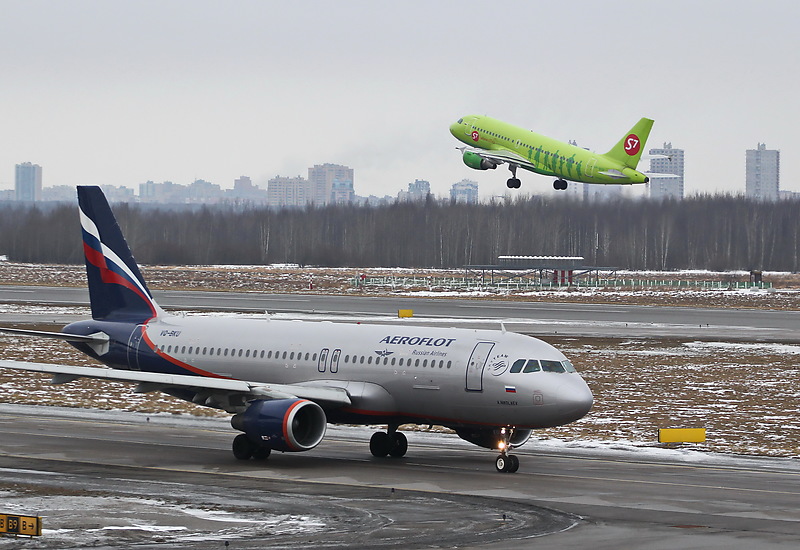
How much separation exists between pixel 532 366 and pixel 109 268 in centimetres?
1443

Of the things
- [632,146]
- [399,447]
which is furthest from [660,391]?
[632,146]

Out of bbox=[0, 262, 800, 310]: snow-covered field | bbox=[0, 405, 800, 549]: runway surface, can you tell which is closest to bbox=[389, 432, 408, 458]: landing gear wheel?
bbox=[0, 405, 800, 549]: runway surface

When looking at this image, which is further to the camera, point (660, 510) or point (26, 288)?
point (26, 288)

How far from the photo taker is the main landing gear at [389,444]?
3219 cm

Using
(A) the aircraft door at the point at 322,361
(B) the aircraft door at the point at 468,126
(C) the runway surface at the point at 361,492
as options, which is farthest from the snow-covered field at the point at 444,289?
(A) the aircraft door at the point at 322,361

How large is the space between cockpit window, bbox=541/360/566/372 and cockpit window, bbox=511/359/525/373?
19.5 inches

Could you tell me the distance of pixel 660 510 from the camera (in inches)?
955

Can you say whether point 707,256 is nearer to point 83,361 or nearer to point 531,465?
point 83,361

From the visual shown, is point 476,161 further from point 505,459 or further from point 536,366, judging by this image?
point 505,459

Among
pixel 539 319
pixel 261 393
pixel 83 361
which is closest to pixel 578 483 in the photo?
pixel 261 393

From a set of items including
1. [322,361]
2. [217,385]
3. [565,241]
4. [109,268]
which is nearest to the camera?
[217,385]

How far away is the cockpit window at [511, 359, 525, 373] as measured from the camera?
96.6 ft

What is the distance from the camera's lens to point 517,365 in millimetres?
29609

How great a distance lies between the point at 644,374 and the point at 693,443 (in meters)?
14.7
